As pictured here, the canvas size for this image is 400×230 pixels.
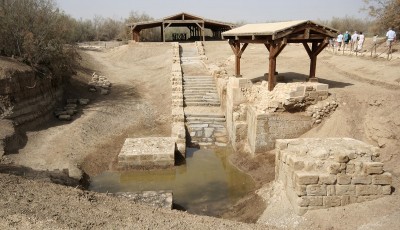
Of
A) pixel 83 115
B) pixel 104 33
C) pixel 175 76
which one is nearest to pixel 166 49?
pixel 175 76

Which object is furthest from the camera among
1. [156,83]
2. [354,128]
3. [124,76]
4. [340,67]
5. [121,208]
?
[124,76]

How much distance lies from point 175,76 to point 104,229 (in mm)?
13012

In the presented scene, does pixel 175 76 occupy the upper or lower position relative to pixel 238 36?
lower

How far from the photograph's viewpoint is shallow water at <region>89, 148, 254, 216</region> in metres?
7.86

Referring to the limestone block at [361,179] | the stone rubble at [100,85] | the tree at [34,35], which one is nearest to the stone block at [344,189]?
the limestone block at [361,179]

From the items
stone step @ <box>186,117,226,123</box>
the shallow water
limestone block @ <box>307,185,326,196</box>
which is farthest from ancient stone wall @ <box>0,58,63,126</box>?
limestone block @ <box>307,185,326,196</box>

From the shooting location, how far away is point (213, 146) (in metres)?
12.0

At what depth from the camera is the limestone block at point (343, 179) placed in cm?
570

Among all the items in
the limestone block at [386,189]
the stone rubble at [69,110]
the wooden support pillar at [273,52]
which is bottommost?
the limestone block at [386,189]

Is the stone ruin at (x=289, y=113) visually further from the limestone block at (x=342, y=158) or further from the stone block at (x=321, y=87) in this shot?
the limestone block at (x=342, y=158)

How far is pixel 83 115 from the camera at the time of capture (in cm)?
1314

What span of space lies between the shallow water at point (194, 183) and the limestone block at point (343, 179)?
2.84 meters

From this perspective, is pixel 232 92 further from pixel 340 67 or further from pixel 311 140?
pixel 340 67

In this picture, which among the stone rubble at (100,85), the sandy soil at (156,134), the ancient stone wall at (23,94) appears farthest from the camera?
the stone rubble at (100,85)
